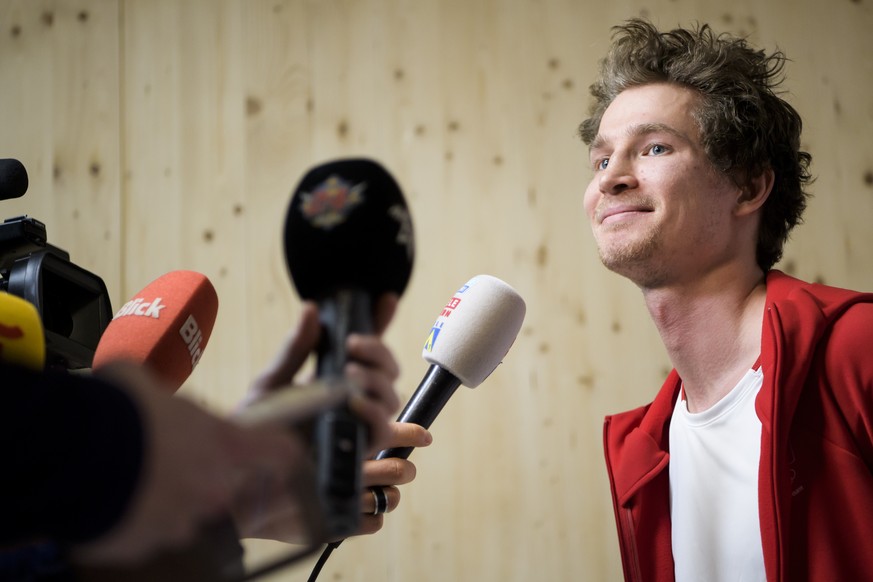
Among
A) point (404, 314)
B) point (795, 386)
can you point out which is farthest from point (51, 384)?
point (404, 314)

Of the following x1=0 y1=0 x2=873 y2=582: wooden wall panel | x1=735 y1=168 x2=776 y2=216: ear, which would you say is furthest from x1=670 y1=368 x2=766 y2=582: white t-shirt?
x1=0 y1=0 x2=873 y2=582: wooden wall panel

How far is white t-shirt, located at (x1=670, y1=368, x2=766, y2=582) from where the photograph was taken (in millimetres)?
1164

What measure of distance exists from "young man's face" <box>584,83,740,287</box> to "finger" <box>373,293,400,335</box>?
1.08m

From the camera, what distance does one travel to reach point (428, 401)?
846mm

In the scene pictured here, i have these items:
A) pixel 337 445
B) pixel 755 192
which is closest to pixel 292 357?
pixel 337 445

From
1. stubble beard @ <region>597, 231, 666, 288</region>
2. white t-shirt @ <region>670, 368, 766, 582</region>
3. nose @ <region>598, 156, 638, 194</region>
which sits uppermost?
nose @ <region>598, 156, 638, 194</region>

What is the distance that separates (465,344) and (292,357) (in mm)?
562

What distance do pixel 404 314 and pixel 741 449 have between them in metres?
1.14

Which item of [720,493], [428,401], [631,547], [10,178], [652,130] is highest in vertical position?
[652,130]

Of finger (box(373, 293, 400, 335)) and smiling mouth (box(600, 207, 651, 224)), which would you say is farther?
smiling mouth (box(600, 207, 651, 224))

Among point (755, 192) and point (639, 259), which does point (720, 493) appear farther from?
point (755, 192)

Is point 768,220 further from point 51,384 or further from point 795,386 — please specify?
point 51,384

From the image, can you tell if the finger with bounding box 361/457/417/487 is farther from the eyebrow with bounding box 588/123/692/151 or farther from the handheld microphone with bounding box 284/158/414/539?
the eyebrow with bounding box 588/123/692/151

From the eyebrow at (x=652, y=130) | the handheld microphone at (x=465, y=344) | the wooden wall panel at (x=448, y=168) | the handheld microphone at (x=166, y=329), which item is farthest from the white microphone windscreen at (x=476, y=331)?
the wooden wall panel at (x=448, y=168)
